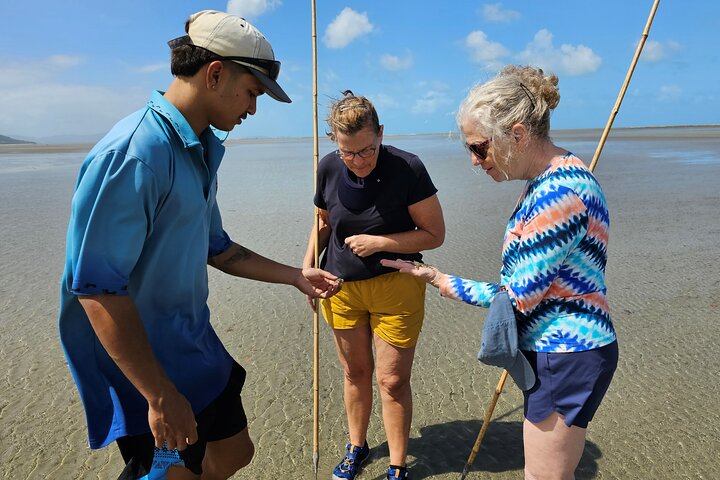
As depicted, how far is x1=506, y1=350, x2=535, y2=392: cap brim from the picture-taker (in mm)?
2211

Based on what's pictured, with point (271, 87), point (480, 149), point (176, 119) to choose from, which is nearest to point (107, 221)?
point (176, 119)

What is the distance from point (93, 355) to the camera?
7.11ft

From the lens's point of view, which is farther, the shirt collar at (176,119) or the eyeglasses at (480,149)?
the eyeglasses at (480,149)

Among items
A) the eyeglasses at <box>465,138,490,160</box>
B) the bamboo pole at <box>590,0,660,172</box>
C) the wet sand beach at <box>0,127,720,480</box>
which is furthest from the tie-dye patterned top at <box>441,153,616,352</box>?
the wet sand beach at <box>0,127,720,480</box>

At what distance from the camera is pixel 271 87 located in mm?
2227

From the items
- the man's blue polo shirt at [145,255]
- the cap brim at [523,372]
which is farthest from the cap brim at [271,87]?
the cap brim at [523,372]

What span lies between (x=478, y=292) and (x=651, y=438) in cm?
249

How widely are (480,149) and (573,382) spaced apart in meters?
1.01

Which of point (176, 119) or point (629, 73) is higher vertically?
point (629, 73)

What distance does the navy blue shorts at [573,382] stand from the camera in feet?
6.97

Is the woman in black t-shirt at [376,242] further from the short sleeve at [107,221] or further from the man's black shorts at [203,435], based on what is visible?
the short sleeve at [107,221]

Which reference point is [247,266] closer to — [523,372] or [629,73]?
[523,372]

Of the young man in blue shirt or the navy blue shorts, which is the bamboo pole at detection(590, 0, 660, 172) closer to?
the navy blue shorts

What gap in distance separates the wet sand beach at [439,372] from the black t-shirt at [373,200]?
1.48m
